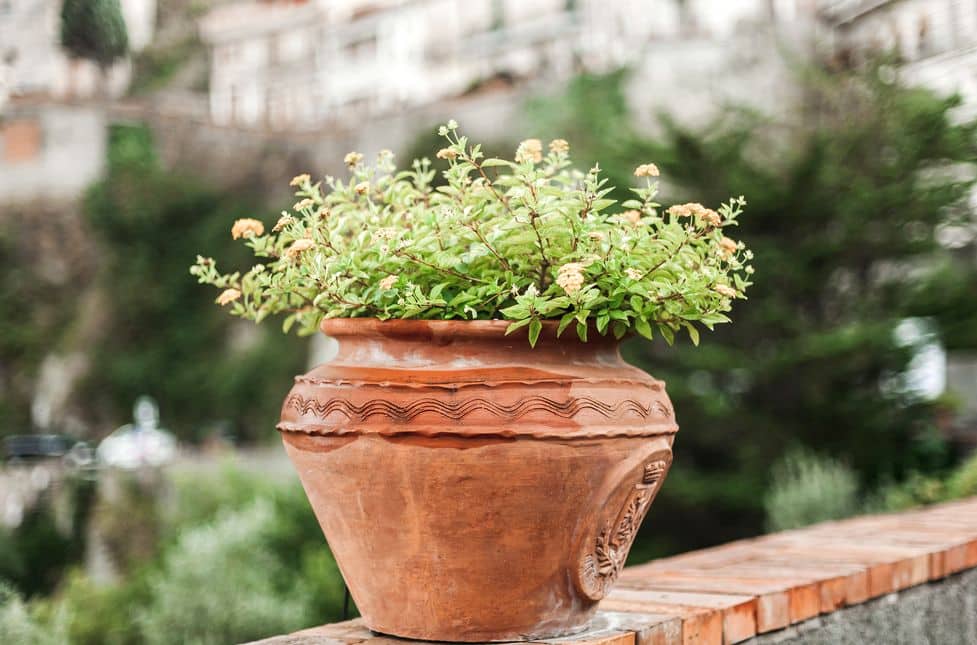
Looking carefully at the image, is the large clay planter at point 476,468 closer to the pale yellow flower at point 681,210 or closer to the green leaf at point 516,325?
the green leaf at point 516,325

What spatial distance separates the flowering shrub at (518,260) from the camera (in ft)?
4.44

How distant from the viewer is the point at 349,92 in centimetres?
2403

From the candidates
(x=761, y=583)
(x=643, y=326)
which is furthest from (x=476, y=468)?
(x=761, y=583)

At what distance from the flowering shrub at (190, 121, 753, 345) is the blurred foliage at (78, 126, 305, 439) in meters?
16.5

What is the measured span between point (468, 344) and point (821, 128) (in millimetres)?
7314

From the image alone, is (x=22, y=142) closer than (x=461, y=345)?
No

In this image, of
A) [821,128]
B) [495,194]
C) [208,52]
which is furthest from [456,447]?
[208,52]

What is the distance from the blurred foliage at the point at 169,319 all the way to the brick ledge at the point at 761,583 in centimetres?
1589

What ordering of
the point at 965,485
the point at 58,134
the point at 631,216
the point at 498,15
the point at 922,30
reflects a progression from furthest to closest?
the point at 498,15
the point at 58,134
the point at 922,30
the point at 965,485
the point at 631,216

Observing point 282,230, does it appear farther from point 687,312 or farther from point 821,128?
point 821,128

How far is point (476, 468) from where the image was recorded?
127 cm

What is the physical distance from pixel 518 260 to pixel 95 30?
703 inches

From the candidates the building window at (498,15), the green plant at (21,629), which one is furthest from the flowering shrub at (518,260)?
the building window at (498,15)

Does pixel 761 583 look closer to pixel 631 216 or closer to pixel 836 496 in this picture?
pixel 631 216
